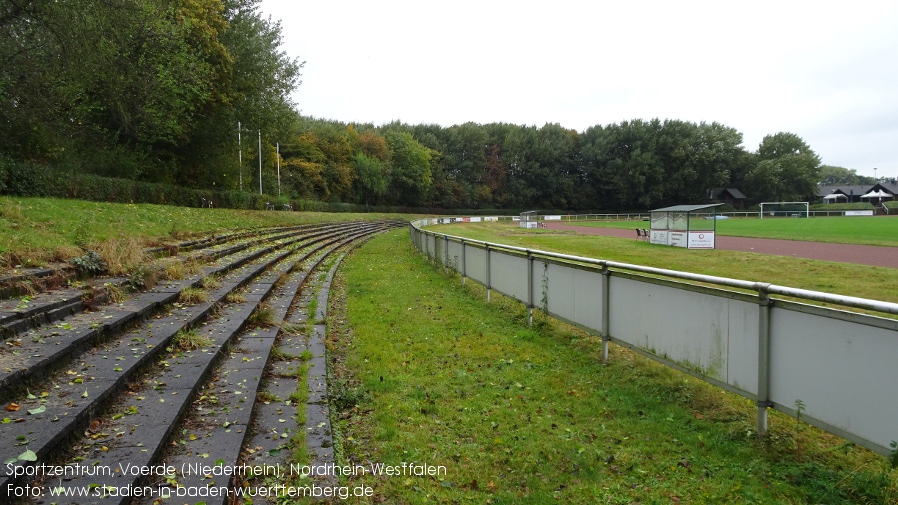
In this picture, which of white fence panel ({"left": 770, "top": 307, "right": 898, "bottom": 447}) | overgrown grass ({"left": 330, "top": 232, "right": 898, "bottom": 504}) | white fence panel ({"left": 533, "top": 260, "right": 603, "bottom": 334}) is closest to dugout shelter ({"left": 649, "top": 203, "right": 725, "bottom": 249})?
white fence panel ({"left": 533, "top": 260, "right": 603, "bottom": 334})

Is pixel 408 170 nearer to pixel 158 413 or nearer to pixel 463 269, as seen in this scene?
pixel 463 269

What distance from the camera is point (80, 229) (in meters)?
8.98

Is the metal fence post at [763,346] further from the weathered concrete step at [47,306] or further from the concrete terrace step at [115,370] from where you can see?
the weathered concrete step at [47,306]

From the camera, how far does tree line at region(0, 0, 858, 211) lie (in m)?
14.8

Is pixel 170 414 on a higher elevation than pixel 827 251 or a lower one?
higher

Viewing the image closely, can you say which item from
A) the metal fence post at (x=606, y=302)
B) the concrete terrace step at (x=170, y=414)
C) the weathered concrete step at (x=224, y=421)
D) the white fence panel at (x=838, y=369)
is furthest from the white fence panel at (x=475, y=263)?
the white fence panel at (x=838, y=369)

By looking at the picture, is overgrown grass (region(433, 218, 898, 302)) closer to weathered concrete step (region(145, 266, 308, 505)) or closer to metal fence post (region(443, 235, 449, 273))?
metal fence post (region(443, 235, 449, 273))

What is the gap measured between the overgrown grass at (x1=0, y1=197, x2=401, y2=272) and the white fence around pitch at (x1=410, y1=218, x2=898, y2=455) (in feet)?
21.4

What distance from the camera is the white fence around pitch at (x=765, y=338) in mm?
3109

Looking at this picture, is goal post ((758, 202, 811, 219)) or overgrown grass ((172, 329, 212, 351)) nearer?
overgrown grass ((172, 329, 212, 351))

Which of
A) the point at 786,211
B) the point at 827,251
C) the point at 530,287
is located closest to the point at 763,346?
the point at 530,287

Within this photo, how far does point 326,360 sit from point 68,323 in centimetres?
247

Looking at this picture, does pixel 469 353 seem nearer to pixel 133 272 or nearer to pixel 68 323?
pixel 68 323

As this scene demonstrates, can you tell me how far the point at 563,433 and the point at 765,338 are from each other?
1665mm
